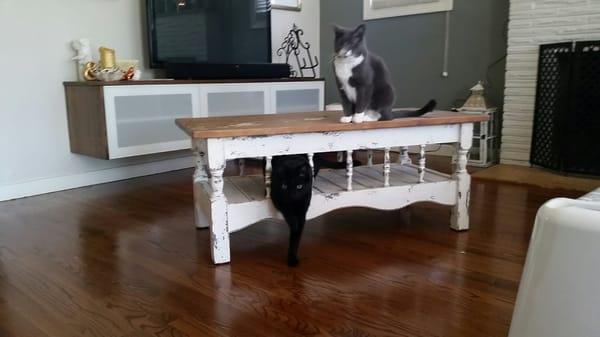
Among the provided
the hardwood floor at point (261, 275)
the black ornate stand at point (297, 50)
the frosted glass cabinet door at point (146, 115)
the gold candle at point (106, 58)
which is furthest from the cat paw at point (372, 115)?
the black ornate stand at point (297, 50)

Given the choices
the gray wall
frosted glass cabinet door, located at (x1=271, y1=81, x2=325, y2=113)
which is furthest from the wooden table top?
the gray wall

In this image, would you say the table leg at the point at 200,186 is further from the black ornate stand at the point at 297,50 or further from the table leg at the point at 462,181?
the black ornate stand at the point at 297,50

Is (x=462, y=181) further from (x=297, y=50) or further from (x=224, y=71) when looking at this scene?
(x=297, y=50)

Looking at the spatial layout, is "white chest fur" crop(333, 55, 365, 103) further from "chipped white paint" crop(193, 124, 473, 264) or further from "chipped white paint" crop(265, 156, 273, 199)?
"chipped white paint" crop(265, 156, 273, 199)

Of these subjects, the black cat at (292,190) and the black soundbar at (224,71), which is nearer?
the black cat at (292,190)

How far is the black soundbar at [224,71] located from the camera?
124 inches

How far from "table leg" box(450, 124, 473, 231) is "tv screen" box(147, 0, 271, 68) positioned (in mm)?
2058

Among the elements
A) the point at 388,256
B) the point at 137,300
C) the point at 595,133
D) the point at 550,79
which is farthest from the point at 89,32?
the point at 595,133

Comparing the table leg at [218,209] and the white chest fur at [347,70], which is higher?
the white chest fur at [347,70]

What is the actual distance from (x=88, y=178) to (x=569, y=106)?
3119mm

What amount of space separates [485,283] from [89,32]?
8.77ft

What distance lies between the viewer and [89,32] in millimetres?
2934

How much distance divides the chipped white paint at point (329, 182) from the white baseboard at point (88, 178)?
1.32 m

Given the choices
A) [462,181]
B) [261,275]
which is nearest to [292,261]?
[261,275]
